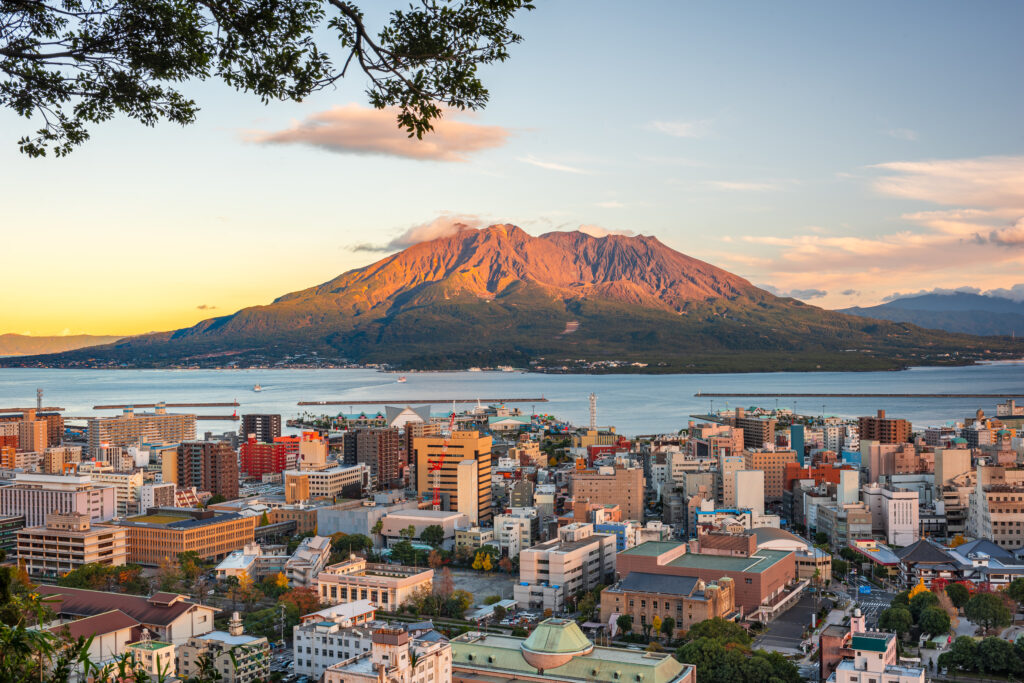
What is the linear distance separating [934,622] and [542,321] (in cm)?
8249

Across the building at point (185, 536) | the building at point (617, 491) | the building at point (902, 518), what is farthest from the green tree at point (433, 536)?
the building at point (902, 518)

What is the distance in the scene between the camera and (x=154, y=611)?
11.7m

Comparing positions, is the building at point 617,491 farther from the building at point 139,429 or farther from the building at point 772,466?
the building at point 139,429

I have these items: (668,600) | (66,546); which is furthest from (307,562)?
(668,600)

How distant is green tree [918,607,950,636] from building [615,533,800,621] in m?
1.93

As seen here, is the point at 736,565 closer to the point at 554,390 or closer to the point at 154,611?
the point at 154,611

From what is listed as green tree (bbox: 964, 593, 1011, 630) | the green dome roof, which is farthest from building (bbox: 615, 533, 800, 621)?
the green dome roof

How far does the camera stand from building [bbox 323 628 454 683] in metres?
8.82

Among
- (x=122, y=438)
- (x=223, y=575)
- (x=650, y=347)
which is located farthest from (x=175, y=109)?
(x=650, y=347)

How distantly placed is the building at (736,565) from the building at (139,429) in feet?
68.5

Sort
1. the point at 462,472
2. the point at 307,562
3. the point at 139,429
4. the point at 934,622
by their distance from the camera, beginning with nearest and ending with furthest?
the point at 934,622, the point at 307,562, the point at 462,472, the point at 139,429

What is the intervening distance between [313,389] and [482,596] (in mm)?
53016

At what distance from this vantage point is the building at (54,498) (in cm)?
1856

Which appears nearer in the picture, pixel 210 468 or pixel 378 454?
pixel 210 468
